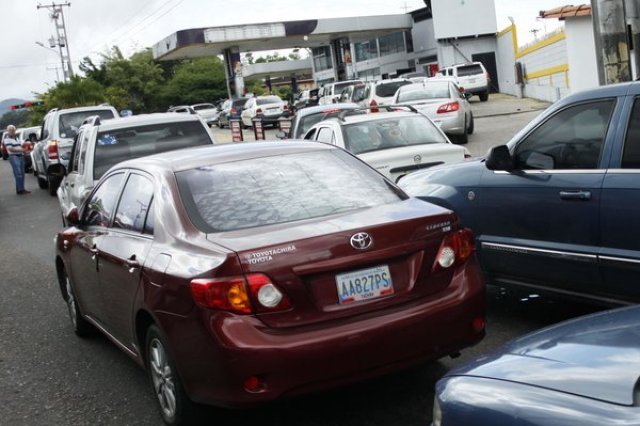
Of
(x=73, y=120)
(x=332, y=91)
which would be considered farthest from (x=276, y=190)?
(x=332, y=91)

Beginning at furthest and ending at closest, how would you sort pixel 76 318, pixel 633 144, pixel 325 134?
pixel 325 134 < pixel 76 318 < pixel 633 144

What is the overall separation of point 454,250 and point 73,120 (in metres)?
17.1

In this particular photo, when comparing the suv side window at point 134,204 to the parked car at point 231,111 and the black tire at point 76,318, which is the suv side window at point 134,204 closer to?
the black tire at point 76,318

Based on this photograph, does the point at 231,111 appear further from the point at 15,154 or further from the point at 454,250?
the point at 454,250

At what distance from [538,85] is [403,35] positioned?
27.0 metres

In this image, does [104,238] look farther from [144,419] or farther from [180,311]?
[180,311]

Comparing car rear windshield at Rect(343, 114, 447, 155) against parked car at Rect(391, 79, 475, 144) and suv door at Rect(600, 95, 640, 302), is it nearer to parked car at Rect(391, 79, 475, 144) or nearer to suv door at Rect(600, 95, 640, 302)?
suv door at Rect(600, 95, 640, 302)

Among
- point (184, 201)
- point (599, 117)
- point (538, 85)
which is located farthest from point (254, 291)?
point (538, 85)

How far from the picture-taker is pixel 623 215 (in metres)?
5.16

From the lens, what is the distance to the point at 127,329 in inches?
203

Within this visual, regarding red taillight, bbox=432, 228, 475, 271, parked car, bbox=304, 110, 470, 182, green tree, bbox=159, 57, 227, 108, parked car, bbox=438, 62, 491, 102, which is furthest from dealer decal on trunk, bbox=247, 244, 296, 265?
green tree, bbox=159, 57, 227, 108

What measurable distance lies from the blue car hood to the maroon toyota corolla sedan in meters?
1.28

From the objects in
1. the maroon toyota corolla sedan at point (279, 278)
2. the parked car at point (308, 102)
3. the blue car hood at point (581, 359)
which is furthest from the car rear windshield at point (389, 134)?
the parked car at point (308, 102)

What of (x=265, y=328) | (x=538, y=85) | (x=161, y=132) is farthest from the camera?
(x=538, y=85)
